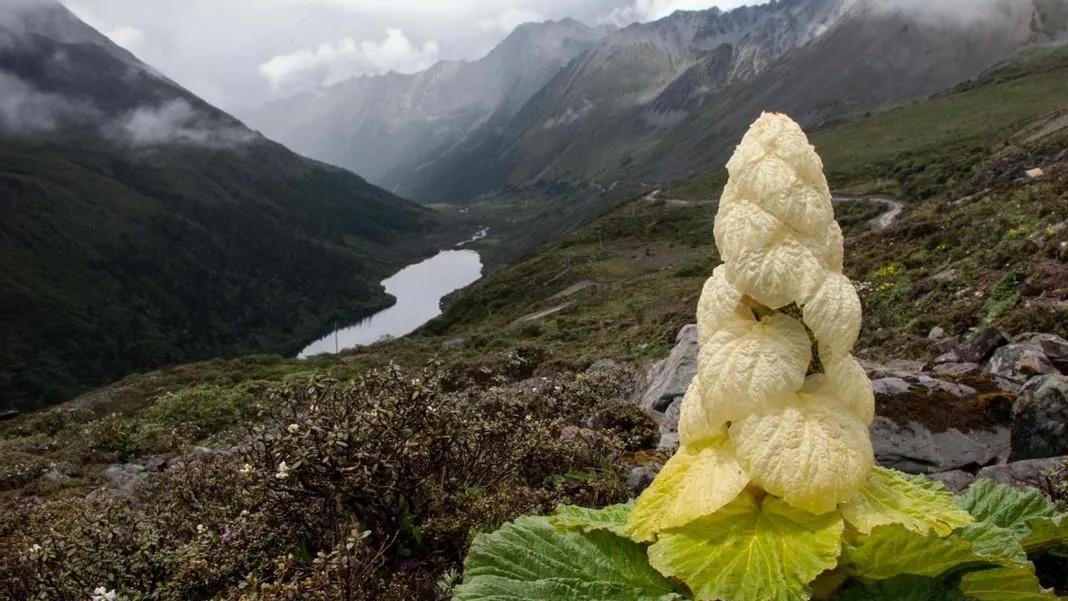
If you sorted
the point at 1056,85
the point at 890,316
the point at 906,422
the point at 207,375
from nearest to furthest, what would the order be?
the point at 906,422 < the point at 890,316 < the point at 207,375 < the point at 1056,85

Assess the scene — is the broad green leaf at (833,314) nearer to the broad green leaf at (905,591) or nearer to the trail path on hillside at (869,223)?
the broad green leaf at (905,591)

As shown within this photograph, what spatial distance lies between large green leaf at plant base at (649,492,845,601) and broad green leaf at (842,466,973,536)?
0.12 metres

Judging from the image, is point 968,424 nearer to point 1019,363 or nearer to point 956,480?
point 956,480

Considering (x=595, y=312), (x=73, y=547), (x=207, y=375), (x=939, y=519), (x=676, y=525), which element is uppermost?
(x=676, y=525)

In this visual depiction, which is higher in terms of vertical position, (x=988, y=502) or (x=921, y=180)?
(x=988, y=502)

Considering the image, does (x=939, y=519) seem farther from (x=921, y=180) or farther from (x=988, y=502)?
(x=921, y=180)

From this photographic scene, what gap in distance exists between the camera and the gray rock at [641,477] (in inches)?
255

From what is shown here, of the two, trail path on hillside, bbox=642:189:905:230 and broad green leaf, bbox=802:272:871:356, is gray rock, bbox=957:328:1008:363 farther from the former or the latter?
trail path on hillside, bbox=642:189:905:230

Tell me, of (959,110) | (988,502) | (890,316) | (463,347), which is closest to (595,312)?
(463,347)

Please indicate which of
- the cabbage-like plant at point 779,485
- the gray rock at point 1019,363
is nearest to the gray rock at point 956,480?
the gray rock at point 1019,363

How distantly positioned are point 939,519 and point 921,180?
8383cm

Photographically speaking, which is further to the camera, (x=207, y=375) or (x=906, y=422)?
(x=207, y=375)

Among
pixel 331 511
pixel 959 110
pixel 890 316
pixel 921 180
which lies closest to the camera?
pixel 331 511

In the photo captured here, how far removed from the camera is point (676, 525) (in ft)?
7.55
